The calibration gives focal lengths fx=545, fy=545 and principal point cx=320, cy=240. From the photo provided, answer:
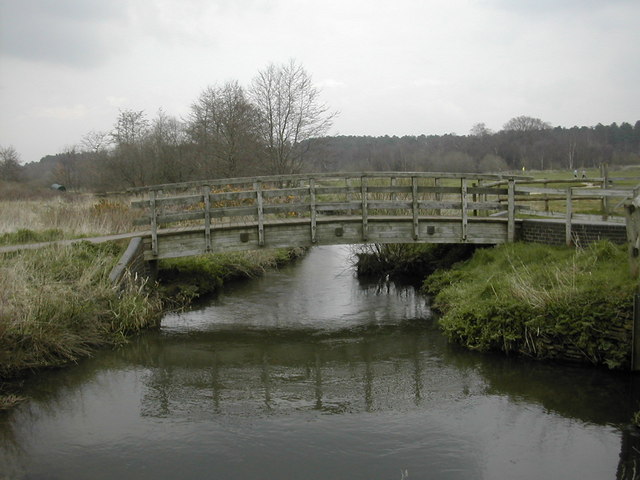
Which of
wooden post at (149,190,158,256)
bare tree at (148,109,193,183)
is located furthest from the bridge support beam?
bare tree at (148,109,193,183)

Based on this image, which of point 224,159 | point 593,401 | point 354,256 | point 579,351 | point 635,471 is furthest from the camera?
point 224,159

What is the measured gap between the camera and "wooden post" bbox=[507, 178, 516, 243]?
43.9 ft

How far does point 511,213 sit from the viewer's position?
13.5 metres

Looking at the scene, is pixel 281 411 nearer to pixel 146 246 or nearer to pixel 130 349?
pixel 130 349

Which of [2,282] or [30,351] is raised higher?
[2,282]

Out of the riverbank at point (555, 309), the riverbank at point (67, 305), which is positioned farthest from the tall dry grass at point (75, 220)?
the riverbank at point (555, 309)

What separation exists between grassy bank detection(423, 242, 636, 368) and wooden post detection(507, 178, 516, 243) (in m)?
2.07

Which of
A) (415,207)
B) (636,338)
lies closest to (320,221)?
(415,207)

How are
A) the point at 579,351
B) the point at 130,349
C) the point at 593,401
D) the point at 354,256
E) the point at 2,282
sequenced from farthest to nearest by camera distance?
the point at 354,256
the point at 130,349
the point at 2,282
the point at 579,351
the point at 593,401

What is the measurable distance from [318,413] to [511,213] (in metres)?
8.29

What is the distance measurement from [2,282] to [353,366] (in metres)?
6.17

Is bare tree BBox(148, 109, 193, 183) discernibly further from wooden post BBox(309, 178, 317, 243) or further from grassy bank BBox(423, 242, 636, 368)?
grassy bank BBox(423, 242, 636, 368)

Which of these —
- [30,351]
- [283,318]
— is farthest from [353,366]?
[30,351]

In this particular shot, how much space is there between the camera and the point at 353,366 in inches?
369
